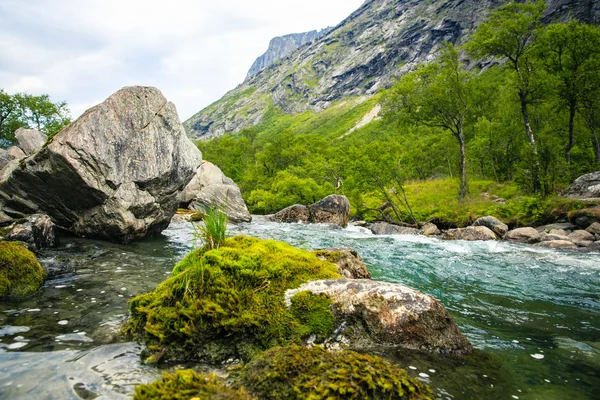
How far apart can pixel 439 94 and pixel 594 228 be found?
56.0 feet

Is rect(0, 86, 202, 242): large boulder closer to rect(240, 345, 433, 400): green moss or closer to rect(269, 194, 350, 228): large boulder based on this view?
rect(240, 345, 433, 400): green moss

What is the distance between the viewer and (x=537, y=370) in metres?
4.16

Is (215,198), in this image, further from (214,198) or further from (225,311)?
(225,311)

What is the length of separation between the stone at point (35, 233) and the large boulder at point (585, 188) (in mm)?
27350

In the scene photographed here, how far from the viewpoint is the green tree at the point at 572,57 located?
22.8 metres

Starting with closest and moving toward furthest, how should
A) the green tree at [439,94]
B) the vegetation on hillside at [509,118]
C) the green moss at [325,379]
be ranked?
1. the green moss at [325,379]
2. the vegetation on hillside at [509,118]
3. the green tree at [439,94]

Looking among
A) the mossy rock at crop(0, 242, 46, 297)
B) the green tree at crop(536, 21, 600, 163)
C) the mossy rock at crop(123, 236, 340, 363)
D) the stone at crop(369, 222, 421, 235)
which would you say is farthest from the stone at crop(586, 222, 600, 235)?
the mossy rock at crop(0, 242, 46, 297)

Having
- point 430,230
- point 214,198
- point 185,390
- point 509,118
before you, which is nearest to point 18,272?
point 185,390

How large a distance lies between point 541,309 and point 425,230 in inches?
631

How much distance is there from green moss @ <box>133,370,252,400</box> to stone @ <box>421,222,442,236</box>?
22.0 m

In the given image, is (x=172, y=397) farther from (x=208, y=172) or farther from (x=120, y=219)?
(x=208, y=172)

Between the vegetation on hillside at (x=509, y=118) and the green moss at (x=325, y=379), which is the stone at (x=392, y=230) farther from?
the green moss at (x=325, y=379)

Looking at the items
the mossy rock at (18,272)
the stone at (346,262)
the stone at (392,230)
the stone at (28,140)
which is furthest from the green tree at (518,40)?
the stone at (28,140)

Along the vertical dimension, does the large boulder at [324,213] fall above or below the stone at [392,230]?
above
